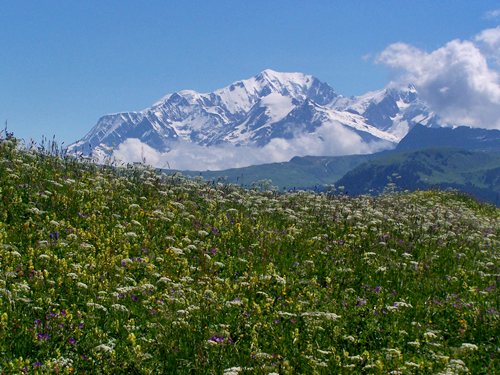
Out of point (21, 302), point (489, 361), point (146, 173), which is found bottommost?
point (489, 361)

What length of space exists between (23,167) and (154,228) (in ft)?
13.5

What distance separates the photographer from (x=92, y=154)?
2020 centimetres

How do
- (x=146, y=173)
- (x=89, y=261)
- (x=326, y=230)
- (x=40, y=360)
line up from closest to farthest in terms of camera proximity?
(x=40, y=360), (x=89, y=261), (x=326, y=230), (x=146, y=173)

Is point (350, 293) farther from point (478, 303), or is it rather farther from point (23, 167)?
point (23, 167)

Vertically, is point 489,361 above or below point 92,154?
below

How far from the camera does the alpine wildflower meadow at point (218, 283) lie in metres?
7.52

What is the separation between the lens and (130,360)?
712 centimetres

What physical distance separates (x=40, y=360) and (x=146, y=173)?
40.3 ft

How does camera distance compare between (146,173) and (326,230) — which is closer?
(326,230)

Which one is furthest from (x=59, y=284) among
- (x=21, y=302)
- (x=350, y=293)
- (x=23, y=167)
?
(x=23, y=167)

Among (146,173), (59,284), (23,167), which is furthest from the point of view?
(146,173)

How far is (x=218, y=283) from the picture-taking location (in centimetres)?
1092

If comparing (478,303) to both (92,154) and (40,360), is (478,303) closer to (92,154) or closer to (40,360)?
(40,360)

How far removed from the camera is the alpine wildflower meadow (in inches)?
296
